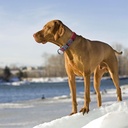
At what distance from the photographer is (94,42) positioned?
4844 mm

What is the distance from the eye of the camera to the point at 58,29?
14.3 feet

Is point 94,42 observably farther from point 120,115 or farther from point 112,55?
point 120,115

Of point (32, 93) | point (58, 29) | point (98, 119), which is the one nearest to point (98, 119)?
point (98, 119)

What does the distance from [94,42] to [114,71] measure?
2.04ft

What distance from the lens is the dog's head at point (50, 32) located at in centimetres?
433

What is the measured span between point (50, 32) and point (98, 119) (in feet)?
4.25

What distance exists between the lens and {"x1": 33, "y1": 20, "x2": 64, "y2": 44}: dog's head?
14.2ft

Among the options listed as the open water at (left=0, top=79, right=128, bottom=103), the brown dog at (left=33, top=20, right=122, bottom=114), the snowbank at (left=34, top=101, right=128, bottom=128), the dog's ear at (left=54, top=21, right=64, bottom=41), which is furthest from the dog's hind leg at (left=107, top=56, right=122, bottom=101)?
the open water at (left=0, top=79, right=128, bottom=103)

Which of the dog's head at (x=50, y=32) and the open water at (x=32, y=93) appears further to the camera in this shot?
the open water at (x=32, y=93)

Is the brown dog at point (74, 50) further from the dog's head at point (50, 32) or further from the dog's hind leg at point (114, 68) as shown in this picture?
the dog's hind leg at point (114, 68)

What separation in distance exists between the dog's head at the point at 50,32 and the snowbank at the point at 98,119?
1.05 m

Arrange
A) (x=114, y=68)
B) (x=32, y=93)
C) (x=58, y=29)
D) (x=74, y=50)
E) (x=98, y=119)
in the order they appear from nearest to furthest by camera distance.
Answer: (x=98, y=119), (x=58, y=29), (x=74, y=50), (x=114, y=68), (x=32, y=93)

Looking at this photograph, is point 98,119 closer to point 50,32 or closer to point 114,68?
point 50,32

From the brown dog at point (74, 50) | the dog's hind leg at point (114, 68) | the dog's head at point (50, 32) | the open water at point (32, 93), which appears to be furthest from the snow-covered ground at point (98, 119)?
the open water at point (32, 93)
